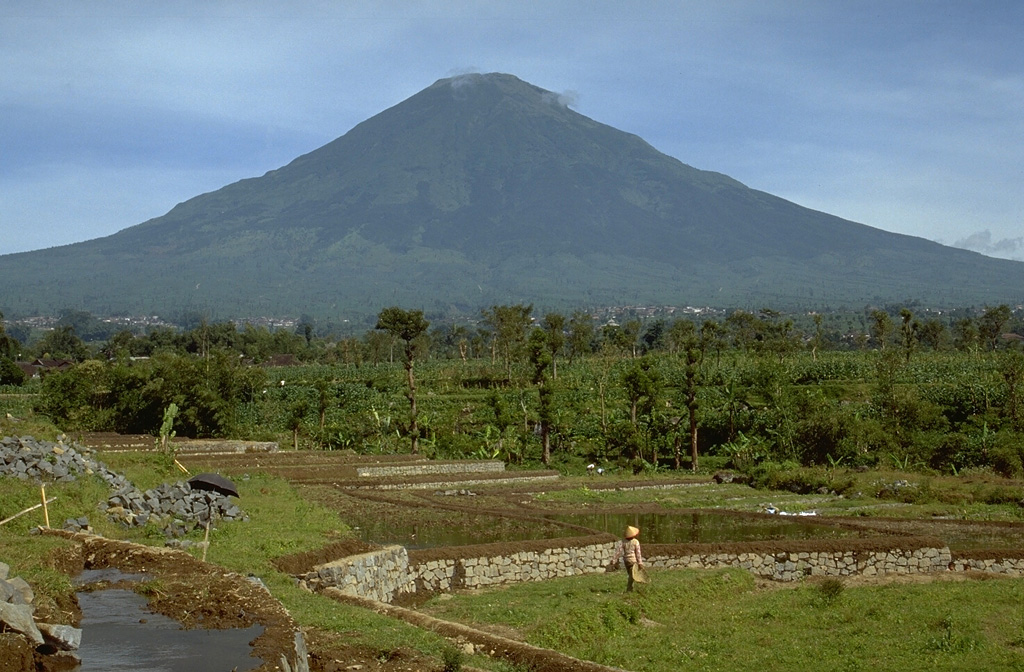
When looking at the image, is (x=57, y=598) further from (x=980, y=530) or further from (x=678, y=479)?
(x=678, y=479)

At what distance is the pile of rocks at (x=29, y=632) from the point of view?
7.70 metres

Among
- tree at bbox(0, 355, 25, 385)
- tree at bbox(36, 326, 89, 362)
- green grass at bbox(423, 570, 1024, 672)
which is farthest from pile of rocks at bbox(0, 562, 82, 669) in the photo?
tree at bbox(36, 326, 89, 362)

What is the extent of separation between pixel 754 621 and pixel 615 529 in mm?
8529

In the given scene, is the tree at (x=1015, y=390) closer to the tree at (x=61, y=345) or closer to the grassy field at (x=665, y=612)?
the grassy field at (x=665, y=612)

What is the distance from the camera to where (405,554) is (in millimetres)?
15156

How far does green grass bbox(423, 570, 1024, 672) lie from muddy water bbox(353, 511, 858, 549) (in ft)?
11.5

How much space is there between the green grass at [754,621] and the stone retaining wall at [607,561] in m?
0.63

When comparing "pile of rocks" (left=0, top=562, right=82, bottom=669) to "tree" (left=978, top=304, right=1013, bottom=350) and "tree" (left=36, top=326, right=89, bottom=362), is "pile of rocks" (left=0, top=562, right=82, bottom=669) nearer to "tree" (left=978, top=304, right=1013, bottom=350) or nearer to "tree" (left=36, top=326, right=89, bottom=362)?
"tree" (left=978, top=304, right=1013, bottom=350)

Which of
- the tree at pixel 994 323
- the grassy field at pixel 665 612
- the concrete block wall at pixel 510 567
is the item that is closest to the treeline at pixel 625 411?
the concrete block wall at pixel 510 567

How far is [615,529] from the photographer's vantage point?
21.5m

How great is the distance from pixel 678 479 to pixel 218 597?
2278cm

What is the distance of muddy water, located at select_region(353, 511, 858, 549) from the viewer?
19092 mm

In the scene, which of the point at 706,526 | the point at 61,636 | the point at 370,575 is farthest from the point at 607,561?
the point at 61,636

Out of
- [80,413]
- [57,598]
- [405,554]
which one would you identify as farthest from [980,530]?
[80,413]
